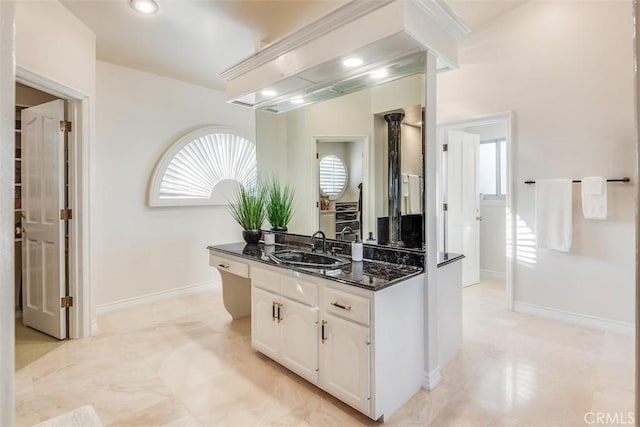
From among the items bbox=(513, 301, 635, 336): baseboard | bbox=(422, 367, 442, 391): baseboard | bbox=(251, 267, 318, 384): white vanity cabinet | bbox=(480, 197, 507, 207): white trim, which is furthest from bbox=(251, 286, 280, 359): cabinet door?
bbox=(480, 197, 507, 207): white trim

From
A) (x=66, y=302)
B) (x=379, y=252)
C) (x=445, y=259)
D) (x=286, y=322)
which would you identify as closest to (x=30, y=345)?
(x=66, y=302)

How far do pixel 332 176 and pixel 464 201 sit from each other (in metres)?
2.42

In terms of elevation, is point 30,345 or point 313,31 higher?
point 313,31

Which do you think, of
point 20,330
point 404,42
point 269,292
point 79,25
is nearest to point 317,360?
point 269,292

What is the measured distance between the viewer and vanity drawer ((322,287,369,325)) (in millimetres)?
1814

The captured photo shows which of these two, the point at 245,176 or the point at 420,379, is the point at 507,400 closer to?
the point at 420,379

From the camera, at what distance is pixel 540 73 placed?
3328 mm

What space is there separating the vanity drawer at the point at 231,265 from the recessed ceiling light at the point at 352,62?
1.67m

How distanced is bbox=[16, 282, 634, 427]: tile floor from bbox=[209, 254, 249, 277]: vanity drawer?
0.64m

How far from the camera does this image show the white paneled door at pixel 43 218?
2.93 m

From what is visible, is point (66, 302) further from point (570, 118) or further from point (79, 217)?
point (570, 118)

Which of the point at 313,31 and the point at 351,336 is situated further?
the point at 313,31

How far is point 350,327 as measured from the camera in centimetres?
189

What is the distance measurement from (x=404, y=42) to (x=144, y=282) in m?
3.64
